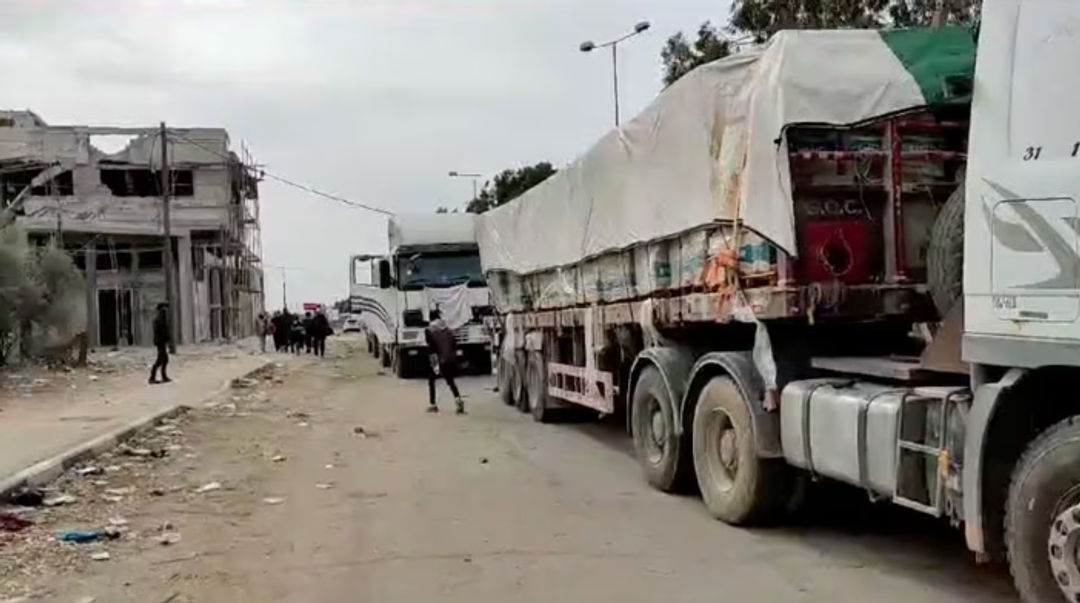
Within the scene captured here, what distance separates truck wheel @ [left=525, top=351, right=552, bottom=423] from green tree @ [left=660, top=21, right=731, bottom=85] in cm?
1382

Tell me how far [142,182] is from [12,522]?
48868mm

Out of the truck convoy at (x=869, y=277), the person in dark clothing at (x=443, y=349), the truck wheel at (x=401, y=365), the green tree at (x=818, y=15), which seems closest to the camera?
the truck convoy at (x=869, y=277)

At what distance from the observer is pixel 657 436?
9992mm

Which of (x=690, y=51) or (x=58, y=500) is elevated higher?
(x=690, y=51)

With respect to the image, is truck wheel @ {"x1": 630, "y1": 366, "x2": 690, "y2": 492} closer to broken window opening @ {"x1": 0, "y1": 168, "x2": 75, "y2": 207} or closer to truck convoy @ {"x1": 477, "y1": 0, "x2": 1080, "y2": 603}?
truck convoy @ {"x1": 477, "y1": 0, "x2": 1080, "y2": 603}

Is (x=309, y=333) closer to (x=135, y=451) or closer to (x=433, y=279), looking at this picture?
(x=433, y=279)

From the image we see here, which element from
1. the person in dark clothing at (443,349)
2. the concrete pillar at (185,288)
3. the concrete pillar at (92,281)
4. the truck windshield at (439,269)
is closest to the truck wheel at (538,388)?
the person in dark clothing at (443,349)

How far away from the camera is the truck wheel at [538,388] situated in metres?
16.1

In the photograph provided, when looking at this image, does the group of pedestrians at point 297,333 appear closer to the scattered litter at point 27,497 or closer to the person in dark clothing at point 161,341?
the person in dark clothing at point 161,341

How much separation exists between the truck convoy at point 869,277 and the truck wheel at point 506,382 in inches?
259

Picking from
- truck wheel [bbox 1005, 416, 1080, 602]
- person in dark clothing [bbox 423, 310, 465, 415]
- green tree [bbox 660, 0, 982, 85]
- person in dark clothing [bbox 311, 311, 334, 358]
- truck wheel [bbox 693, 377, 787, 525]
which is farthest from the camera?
person in dark clothing [bbox 311, 311, 334, 358]

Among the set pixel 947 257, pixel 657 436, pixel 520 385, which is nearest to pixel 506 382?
pixel 520 385

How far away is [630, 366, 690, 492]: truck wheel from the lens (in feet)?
31.1

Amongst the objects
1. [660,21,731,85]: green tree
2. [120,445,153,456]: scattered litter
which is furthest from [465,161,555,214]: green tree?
[120,445,153,456]: scattered litter
